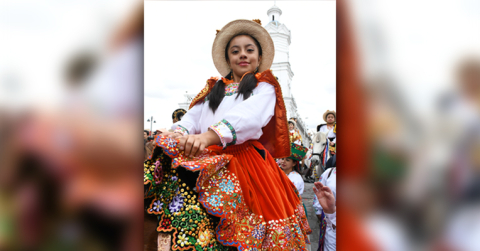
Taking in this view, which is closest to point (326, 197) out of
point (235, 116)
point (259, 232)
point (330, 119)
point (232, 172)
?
point (259, 232)

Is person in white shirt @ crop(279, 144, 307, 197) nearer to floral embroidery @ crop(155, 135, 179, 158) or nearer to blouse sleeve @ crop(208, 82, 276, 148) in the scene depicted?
blouse sleeve @ crop(208, 82, 276, 148)

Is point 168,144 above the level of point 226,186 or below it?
above

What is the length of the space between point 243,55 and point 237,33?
0.88ft

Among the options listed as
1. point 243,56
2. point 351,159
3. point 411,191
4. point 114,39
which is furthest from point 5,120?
point 243,56

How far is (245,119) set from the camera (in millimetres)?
1398

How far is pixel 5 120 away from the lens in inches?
16.1

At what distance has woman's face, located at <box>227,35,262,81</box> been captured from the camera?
186 cm

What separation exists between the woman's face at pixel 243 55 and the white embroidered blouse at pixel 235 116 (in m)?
0.14

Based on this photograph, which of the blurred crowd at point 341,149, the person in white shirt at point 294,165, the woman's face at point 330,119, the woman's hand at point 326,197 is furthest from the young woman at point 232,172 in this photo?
the woman's face at point 330,119

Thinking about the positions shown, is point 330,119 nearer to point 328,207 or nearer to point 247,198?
point 328,207

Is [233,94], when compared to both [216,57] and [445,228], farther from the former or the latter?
[445,228]

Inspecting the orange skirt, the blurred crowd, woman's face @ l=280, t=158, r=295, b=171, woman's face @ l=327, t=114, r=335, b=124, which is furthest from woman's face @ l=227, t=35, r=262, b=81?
woman's face @ l=327, t=114, r=335, b=124

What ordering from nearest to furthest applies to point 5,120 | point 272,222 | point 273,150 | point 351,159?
point 5,120, point 351,159, point 272,222, point 273,150

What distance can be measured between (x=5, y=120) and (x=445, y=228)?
2.76 feet
